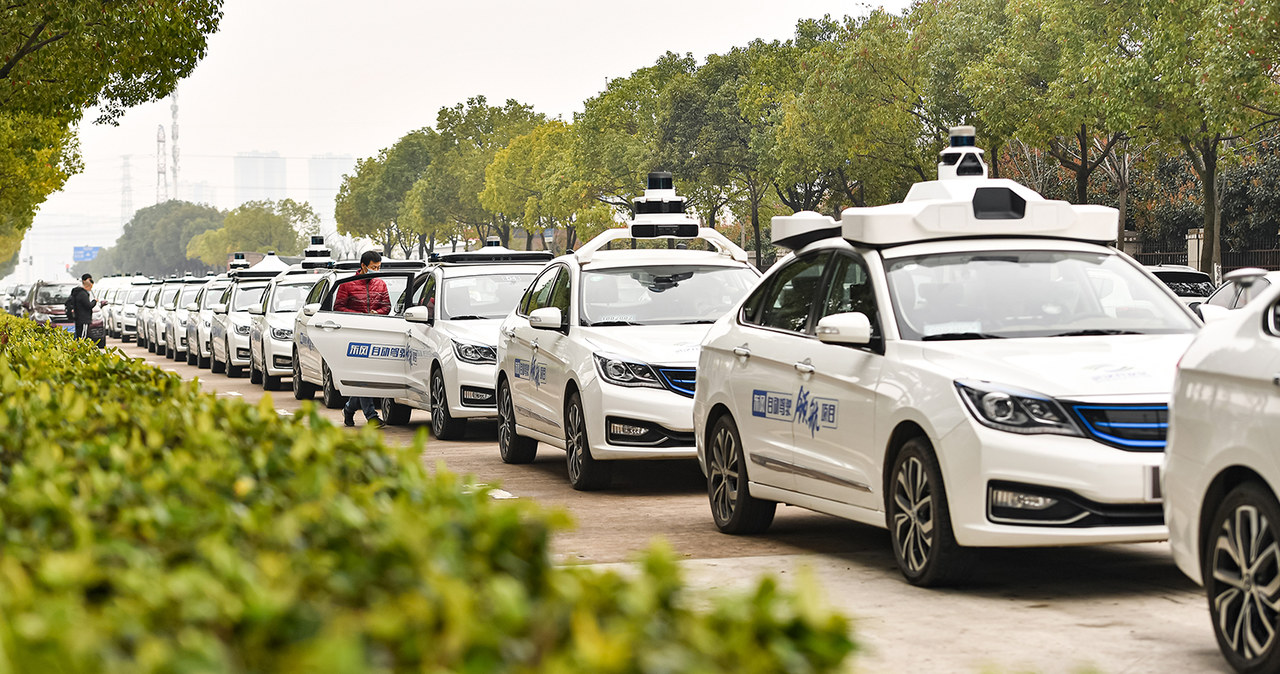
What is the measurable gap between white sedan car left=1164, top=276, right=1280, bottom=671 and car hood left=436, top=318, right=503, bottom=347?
9.67 metres

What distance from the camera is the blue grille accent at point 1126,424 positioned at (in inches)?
265

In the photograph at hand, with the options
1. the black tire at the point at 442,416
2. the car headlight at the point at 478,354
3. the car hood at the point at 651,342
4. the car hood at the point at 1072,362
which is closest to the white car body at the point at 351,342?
the black tire at the point at 442,416

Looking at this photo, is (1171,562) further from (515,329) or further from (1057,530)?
(515,329)

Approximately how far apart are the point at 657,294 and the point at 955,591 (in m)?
5.37

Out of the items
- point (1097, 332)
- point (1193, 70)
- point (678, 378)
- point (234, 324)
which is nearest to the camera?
point (1097, 332)

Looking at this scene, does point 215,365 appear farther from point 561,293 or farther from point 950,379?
point 950,379

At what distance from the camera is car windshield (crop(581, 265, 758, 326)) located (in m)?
12.0

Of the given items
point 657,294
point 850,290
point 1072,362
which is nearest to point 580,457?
point 657,294

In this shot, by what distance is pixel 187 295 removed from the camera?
37875 millimetres

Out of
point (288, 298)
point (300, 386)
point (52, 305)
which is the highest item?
point (288, 298)

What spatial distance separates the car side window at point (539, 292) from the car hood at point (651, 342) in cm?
134

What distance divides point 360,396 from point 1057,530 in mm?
11711

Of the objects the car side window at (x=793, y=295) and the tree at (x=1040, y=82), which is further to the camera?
the tree at (x=1040, y=82)

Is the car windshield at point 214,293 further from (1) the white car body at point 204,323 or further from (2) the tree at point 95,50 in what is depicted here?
(2) the tree at point 95,50
